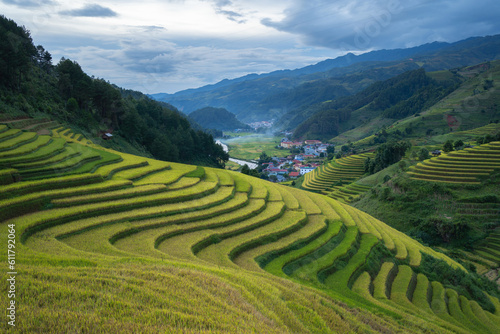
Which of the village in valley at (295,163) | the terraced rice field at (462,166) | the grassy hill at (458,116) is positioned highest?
the grassy hill at (458,116)

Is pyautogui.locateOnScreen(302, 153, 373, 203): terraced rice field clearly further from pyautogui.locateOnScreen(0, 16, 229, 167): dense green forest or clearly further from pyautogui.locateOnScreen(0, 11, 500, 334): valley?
pyautogui.locateOnScreen(0, 16, 229, 167): dense green forest

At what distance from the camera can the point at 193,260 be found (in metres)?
9.73

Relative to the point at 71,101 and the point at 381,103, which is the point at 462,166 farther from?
the point at 381,103

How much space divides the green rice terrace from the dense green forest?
11028 mm

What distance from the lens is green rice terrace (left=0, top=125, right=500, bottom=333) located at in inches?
201

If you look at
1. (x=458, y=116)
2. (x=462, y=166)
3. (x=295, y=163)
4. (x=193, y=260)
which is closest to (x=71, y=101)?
(x=193, y=260)

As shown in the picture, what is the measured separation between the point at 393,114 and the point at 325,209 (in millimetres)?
114657

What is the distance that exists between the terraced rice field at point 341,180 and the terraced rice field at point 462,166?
941 cm

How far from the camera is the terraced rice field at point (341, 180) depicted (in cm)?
4035

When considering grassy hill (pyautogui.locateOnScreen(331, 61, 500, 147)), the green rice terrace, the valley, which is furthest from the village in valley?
the green rice terrace

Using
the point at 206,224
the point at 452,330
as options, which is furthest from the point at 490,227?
the point at 206,224

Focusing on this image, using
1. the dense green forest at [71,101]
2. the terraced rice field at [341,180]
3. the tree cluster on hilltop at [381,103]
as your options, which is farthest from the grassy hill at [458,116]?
the dense green forest at [71,101]

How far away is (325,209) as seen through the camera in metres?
20.2

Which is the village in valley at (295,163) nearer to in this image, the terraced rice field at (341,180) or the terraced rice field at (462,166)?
the terraced rice field at (341,180)
